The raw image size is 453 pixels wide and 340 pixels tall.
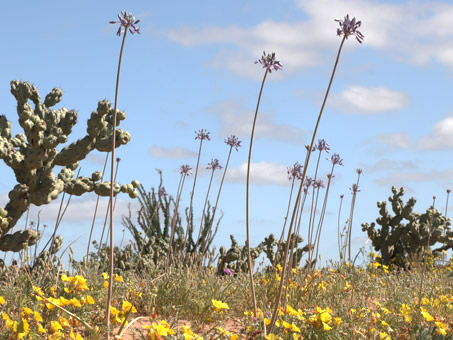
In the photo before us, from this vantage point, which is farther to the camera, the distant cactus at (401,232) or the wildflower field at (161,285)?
the distant cactus at (401,232)

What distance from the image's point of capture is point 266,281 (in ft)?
20.5

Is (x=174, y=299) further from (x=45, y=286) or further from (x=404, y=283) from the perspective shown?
(x=404, y=283)

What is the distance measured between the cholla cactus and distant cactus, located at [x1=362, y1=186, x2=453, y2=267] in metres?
8.01

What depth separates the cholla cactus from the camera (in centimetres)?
690

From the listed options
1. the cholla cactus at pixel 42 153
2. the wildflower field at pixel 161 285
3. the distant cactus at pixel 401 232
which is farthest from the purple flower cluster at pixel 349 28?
the distant cactus at pixel 401 232

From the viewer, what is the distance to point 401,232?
44.4ft

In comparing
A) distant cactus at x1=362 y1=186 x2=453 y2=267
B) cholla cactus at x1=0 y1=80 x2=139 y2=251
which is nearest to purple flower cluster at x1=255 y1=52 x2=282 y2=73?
cholla cactus at x1=0 y1=80 x2=139 y2=251

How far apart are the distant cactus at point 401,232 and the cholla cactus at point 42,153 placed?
8.01 m

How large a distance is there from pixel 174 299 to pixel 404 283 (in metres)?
3.77

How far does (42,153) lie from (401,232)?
9.20 m

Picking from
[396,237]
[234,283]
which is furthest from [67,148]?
[396,237]

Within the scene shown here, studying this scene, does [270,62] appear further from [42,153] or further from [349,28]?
[42,153]

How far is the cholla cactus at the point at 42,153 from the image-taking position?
22.6 feet

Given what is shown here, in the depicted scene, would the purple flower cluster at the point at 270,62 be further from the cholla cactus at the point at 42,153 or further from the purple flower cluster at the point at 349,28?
the cholla cactus at the point at 42,153
